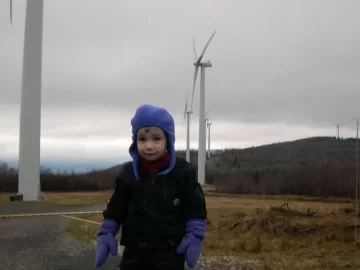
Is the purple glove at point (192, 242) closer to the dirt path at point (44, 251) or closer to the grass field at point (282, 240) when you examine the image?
the dirt path at point (44, 251)

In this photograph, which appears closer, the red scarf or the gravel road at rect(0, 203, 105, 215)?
the red scarf

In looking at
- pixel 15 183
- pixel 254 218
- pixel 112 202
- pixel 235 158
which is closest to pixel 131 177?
pixel 112 202

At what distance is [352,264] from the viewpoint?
8.34 m

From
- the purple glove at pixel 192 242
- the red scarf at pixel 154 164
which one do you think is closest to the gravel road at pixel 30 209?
the red scarf at pixel 154 164

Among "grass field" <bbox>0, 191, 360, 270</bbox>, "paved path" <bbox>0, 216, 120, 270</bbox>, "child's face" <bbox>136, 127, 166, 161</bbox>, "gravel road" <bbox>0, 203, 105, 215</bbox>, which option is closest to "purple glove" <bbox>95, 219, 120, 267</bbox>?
"child's face" <bbox>136, 127, 166, 161</bbox>

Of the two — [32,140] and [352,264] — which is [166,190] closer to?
[352,264]

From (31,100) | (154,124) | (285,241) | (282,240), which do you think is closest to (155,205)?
(154,124)

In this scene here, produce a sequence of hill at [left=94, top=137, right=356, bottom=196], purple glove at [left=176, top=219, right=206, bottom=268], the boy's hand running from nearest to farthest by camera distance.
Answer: purple glove at [left=176, top=219, right=206, bottom=268]
the boy's hand
hill at [left=94, top=137, right=356, bottom=196]

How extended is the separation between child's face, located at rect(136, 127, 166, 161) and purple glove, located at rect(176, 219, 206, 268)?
22.2 inches

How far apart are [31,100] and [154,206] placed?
18809 millimetres

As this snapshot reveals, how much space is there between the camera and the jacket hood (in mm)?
3693

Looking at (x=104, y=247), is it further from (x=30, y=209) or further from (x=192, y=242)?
(x=30, y=209)

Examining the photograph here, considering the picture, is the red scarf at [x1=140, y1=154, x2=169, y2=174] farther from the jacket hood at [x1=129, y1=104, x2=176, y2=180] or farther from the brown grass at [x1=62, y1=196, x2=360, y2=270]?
the brown grass at [x1=62, y1=196, x2=360, y2=270]

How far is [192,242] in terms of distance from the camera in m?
3.48
